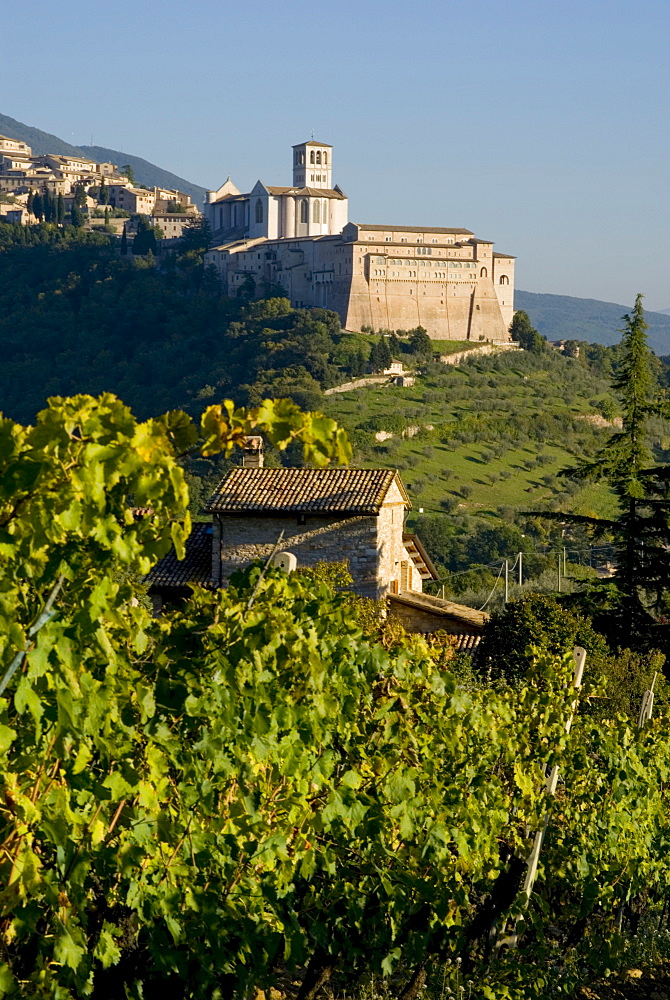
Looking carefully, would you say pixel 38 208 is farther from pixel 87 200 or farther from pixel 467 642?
pixel 467 642

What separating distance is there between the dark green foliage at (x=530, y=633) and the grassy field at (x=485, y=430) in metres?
35.4

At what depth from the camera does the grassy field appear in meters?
64.4

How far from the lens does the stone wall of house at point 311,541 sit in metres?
21.5

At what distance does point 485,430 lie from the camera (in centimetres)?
7519

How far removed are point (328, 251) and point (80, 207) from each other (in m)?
40.6

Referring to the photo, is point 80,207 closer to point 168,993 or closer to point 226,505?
point 226,505

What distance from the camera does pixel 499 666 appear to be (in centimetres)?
1908

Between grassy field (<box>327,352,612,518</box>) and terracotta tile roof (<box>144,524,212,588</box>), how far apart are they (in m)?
34.0

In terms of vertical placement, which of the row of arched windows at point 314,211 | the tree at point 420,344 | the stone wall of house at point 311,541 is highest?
the row of arched windows at point 314,211

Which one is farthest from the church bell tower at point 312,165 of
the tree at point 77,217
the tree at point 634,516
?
the tree at point 634,516

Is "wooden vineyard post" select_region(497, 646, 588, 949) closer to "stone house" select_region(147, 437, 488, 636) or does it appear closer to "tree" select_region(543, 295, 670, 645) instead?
"stone house" select_region(147, 437, 488, 636)

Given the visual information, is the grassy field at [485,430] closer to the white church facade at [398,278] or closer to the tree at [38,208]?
the white church facade at [398,278]

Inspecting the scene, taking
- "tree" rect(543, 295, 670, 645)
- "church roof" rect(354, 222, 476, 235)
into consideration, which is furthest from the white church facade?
"tree" rect(543, 295, 670, 645)

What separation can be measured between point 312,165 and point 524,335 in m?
31.5
